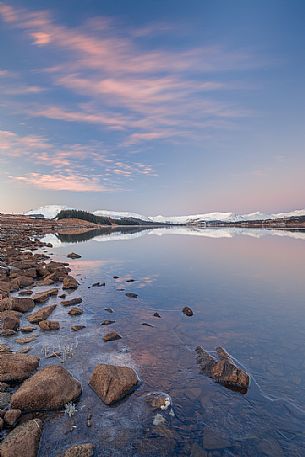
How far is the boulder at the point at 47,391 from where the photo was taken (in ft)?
26.5

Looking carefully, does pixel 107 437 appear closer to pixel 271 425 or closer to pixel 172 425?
pixel 172 425

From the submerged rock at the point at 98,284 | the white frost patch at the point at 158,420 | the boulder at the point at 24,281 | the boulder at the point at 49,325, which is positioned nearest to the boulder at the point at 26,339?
the boulder at the point at 49,325

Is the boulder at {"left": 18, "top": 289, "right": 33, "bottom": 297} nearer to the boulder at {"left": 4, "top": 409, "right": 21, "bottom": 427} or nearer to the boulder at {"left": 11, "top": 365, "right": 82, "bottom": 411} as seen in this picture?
the boulder at {"left": 11, "top": 365, "right": 82, "bottom": 411}

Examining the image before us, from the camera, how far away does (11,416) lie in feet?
24.6

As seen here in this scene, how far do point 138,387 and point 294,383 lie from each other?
5.58m

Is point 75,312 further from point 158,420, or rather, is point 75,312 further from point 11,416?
point 158,420

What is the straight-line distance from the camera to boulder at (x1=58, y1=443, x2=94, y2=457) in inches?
261

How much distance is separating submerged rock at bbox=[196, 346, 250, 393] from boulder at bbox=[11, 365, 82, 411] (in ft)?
15.5

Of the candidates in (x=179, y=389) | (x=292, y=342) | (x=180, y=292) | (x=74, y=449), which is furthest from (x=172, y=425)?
(x=180, y=292)

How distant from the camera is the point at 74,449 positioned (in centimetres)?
674

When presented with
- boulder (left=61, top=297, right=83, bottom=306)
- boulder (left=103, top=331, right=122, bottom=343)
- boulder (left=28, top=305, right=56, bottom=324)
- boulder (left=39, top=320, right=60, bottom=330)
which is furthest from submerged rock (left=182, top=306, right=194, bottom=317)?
boulder (left=28, top=305, right=56, bottom=324)

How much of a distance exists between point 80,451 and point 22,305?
12.0 metres

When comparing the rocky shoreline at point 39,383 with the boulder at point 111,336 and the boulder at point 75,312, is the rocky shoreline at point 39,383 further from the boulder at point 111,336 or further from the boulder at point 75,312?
the boulder at point 75,312

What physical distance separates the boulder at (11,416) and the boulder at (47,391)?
1.20 feet
